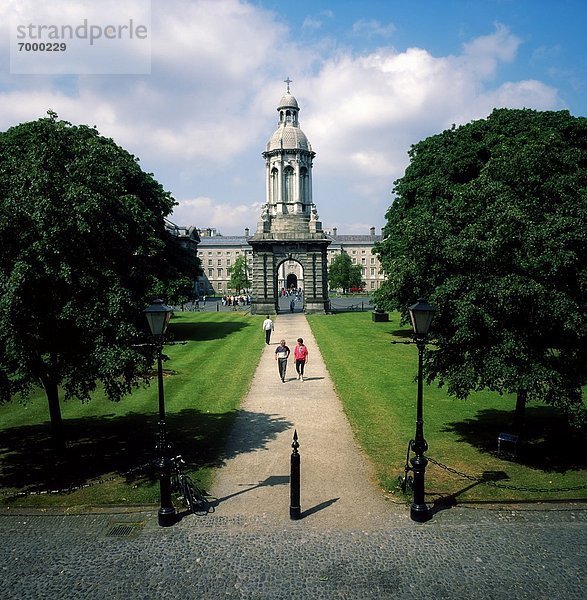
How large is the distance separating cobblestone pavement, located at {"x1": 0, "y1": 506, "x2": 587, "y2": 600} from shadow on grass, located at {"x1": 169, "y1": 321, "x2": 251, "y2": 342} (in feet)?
80.7

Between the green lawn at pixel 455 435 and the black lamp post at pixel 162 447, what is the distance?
15.6 ft

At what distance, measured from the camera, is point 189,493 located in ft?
33.4

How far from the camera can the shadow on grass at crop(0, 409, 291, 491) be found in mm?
12008

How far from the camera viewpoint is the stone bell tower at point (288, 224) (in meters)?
55.3

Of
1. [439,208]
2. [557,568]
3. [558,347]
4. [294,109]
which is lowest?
[557,568]

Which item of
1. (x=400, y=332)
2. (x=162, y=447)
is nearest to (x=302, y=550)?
(x=162, y=447)

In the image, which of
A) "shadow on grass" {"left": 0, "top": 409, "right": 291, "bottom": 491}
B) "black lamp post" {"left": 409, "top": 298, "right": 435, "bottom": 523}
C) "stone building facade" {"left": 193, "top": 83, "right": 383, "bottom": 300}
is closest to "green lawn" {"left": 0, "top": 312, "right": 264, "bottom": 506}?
"shadow on grass" {"left": 0, "top": 409, "right": 291, "bottom": 491}

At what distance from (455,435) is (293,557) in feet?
25.9

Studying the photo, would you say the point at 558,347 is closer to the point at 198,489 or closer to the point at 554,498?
the point at 554,498

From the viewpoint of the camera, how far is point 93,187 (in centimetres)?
1149

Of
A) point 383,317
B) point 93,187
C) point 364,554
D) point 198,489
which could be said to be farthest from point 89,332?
point 383,317

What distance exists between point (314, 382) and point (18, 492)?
1247 centimetres

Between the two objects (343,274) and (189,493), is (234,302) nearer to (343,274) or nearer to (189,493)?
(343,274)

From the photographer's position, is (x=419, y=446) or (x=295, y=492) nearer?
(x=295, y=492)
